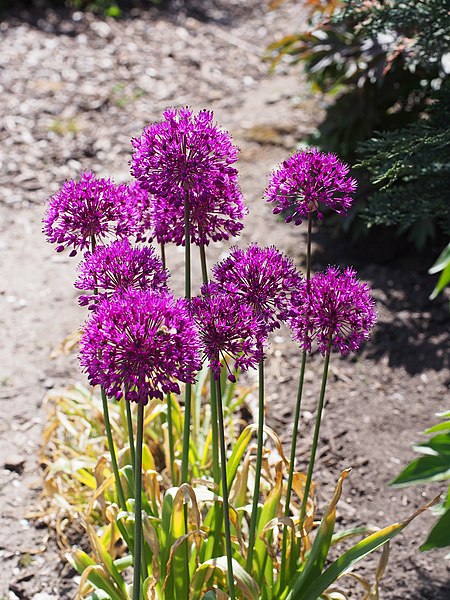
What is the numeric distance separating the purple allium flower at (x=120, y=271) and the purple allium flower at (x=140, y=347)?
0.20 metres

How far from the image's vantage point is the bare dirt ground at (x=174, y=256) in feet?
10.3

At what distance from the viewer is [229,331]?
5.39 ft

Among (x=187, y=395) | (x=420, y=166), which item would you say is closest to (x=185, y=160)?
(x=187, y=395)

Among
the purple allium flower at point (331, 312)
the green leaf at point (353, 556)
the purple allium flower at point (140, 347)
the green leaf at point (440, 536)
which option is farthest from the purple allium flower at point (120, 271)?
the green leaf at point (353, 556)

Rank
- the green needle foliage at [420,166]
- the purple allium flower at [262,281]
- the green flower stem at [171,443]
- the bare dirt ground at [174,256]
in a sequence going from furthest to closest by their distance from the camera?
the bare dirt ground at [174,256], the green needle foliage at [420,166], the green flower stem at [171,443], the purple allium flower at [262,281]

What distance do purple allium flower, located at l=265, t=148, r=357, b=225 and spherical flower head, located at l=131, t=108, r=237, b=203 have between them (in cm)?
13

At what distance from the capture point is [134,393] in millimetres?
1557

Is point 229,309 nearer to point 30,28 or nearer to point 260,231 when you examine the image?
point 260,231

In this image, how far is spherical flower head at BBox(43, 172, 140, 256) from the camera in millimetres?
1917

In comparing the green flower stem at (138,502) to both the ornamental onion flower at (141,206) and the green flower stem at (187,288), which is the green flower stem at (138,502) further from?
the ornamental onion flower at (141,206)

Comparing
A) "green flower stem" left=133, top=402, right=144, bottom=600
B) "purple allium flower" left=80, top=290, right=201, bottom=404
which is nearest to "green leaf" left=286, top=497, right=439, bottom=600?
"green flower stem" left=133, top=402, right=144, bottom=600

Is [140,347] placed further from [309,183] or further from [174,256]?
[174,256]

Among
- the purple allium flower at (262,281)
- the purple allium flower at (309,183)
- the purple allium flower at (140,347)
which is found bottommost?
the purple allium flower at (140,347)

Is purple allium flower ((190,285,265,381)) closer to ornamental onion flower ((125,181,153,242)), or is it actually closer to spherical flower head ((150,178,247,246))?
spherical flower head ((150,178,247,246))
